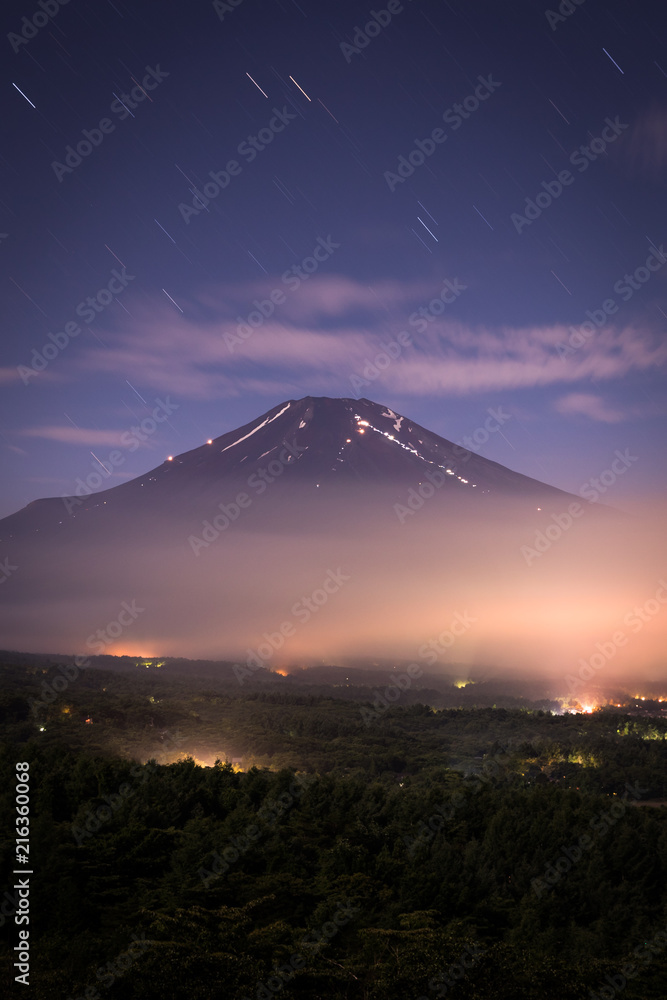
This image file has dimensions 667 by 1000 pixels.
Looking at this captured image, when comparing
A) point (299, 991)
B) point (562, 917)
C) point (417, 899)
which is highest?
point (299, 991)

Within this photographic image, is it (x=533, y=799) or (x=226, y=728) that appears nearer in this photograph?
(x=533, y=799)

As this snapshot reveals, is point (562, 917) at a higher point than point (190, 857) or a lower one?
lower

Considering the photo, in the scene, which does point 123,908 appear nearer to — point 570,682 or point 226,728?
point 226,728

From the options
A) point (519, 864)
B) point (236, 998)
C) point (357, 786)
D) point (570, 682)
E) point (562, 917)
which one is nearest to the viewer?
point (236, 998)

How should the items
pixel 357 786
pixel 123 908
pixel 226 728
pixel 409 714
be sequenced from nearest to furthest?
pixel 123 908 → pixel 357 786 → pixel 226 728 → pixel 409 714

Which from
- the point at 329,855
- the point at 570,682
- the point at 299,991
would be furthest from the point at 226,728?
the point at 570,682

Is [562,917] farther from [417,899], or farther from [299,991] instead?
[299,991]

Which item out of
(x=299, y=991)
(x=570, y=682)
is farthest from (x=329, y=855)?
(x=570, y=682)
